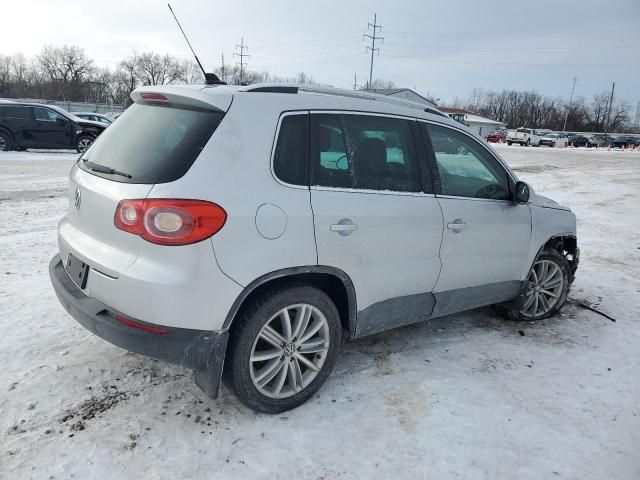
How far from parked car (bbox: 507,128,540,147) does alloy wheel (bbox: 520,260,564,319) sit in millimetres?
53534

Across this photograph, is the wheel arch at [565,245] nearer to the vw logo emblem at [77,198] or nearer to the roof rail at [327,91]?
the roof rail at [327,91]

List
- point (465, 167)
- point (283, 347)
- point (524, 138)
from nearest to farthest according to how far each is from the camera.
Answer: point (283, 347), point (465, 167), point (524, 138)

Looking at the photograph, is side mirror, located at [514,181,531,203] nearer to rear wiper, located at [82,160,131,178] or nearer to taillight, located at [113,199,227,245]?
taillight, located at [113,199,227,245]

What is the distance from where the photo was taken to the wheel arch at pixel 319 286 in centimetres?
252

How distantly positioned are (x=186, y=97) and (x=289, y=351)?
5.18ft

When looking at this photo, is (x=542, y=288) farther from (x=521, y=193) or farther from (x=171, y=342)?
(x=171, y=342)

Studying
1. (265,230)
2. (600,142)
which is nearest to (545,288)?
(265,230)

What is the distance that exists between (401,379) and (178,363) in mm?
1578

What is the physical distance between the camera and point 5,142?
16.3m

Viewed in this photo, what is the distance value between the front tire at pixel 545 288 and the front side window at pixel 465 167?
0.92 metres

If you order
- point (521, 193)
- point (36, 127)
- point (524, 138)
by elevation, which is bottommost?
point (36, 127)

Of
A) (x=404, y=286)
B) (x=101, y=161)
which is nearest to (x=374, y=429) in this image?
(x=404, y=286)

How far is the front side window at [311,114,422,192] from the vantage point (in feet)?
9.37

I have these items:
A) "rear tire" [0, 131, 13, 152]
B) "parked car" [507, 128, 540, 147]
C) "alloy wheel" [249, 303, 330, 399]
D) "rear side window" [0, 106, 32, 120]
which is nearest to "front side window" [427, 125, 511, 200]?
"alloy wheel" [249, 303, 330, 399]
